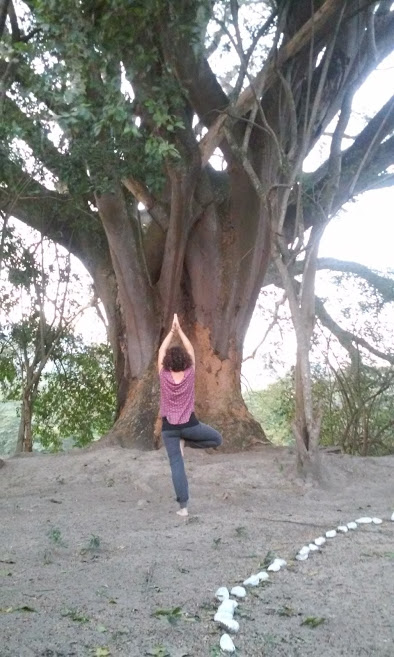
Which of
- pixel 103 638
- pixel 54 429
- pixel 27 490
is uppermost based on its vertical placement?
pixel 54 429

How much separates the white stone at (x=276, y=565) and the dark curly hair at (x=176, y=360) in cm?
200

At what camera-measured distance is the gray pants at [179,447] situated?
19.2 feet

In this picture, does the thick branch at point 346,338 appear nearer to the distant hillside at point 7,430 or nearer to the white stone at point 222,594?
the white stone at point 222,594

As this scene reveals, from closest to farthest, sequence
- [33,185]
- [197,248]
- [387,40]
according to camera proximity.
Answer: [387,40]
[33,185]
[197,248]

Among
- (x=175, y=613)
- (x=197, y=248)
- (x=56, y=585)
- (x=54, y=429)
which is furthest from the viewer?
(x=54, y=429)

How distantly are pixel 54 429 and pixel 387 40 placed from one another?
9088 mm

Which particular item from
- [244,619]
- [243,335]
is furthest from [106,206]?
[244,619]

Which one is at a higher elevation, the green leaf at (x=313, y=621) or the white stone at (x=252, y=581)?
the white stone at (x=252, y=581)

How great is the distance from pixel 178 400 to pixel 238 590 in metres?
2.38

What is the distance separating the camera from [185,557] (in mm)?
4480

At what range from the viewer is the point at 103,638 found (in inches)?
115

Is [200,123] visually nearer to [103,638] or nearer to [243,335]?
[243,335]

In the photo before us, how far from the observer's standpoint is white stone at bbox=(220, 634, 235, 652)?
2.87m

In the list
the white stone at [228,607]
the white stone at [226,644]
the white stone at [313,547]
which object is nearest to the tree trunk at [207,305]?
the white stone at [313,547]
